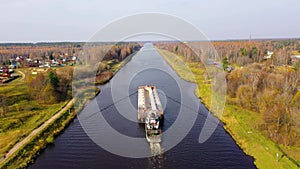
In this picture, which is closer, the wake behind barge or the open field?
the wake behind barge

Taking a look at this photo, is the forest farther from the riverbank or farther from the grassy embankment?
the riverbank

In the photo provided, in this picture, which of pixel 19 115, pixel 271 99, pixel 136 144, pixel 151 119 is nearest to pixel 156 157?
pixel 136 144

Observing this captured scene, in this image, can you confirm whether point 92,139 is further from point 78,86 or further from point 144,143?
point 78,86

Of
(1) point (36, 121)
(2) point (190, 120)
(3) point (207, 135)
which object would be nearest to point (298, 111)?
(3) point (207, 135)

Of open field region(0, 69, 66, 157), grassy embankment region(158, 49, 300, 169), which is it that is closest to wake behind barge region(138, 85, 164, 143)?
grassy embankment region(158, 49, 300, 169)

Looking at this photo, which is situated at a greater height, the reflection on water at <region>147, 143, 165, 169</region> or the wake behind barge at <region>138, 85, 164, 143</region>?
the wake behind barge at <region>138, 85, 164, 143</region>

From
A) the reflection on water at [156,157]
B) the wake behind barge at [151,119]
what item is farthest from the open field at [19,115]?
the reflection on water at [156,157]

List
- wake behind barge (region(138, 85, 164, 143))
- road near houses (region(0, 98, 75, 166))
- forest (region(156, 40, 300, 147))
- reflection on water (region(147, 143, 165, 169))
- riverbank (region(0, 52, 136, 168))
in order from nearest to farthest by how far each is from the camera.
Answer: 1. reflection on water (region(147, 143, 165, 169))
2. riverbank (region(0, 52, 136, 168))
3. road near houses (region(0, 98, 75, 166))
4. forest (region(156, 40, 300, 147))
5. wake behind barge (region(138, 85, 164, 143))

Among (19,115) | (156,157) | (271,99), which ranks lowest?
(156,157)

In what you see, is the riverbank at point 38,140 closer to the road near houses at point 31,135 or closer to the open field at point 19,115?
the road near houses at point 31,135

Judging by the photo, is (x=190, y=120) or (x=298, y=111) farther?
(x=190, y=120)

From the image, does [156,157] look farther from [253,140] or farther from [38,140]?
[38,140]
